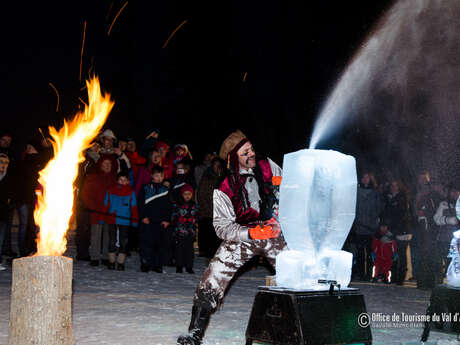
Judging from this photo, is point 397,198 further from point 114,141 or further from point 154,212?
point 114,141

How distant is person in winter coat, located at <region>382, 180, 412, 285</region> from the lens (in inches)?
395

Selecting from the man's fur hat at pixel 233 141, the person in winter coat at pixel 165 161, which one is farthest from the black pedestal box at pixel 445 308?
the person in winter coat at pixel 165 161

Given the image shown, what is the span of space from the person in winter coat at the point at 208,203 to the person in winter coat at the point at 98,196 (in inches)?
63.3

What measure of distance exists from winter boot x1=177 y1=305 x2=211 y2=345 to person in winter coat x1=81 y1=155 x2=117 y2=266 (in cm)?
554

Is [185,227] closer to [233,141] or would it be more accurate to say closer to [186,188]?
[186,188]

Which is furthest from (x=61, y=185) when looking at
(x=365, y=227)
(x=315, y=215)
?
(x=365, y=227)

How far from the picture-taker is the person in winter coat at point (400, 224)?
395 inches

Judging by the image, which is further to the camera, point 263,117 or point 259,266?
point 263,117

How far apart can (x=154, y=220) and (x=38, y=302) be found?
232 inches

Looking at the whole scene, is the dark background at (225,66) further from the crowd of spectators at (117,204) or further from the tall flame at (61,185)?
the tall flame at (61,185)

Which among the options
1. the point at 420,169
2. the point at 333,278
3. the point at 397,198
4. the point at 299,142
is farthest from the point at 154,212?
the point at 420,169

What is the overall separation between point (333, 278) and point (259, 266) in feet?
27.4

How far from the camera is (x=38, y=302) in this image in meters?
3.84

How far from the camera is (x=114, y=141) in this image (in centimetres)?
1070
